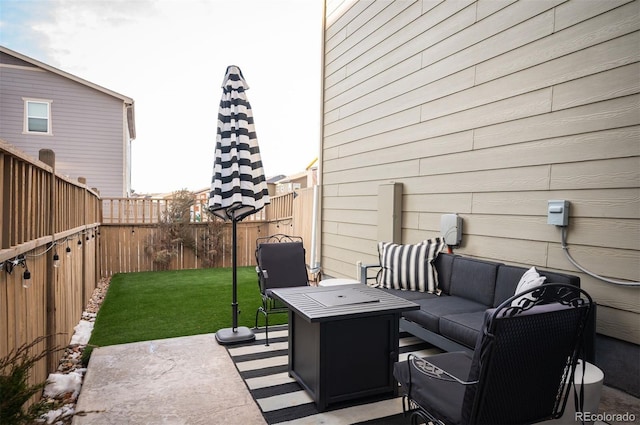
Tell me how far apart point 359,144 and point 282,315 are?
2.65 metres

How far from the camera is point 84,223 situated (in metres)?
5.20

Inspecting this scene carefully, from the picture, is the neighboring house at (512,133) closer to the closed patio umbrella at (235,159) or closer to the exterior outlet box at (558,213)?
the exterior outlet box at (558,213)

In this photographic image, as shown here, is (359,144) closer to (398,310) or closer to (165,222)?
(398,310)

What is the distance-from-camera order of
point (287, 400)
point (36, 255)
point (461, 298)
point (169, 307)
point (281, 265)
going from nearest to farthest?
point (36, 255) < point (287, 400) < point (461, 298) < point (281, 265) < point (169, 307)

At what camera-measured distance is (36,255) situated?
259cm

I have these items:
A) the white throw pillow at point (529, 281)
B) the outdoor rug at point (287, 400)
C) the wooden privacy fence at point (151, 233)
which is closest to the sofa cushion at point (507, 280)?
the white throw pillow at point (529, 281)

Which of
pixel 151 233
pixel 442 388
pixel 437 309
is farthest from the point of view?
pixel 151 233

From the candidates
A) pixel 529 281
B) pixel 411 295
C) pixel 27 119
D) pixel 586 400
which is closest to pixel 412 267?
pixel 411 295

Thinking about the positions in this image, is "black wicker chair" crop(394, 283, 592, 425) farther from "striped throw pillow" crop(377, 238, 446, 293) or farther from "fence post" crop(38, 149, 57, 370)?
"fence post" crop(38, 149, 57, 370)

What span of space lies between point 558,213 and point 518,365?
68.0 inches

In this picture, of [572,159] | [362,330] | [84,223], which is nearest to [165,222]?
[84,223]

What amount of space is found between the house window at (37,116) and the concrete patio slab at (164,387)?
10113 millimetres

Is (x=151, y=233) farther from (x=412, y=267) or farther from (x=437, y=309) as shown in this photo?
(x=437, y=309)

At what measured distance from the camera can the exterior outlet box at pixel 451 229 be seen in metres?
3.90
